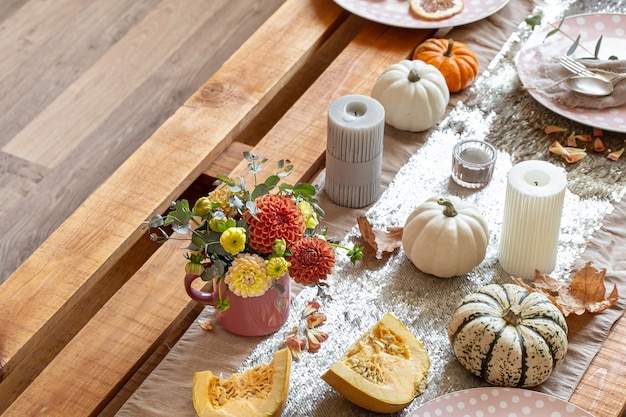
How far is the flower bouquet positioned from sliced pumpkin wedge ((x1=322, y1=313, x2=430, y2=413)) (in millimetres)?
112

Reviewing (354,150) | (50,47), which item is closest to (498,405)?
(354,150)

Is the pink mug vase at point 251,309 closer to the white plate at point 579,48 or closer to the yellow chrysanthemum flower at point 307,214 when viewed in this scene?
the yellow chrysanthemum flower at point 307,214

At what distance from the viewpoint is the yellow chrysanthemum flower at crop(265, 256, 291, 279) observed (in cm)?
120

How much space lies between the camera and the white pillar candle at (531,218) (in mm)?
1335

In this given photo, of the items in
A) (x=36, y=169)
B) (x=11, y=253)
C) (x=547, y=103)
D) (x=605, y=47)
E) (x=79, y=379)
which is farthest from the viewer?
(x=36, y=169)

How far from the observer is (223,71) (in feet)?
5.94

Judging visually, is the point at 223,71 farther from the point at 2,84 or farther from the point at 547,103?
the point at 2,84

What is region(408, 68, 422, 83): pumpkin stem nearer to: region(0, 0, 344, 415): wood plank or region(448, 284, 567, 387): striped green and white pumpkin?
region(0, 0, 344, 415): wood plank

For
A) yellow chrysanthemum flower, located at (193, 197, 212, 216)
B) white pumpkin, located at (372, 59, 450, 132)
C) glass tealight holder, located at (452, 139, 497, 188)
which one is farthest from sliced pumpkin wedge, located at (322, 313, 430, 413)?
white pumpkin, located at (372, 59, 450, 132)

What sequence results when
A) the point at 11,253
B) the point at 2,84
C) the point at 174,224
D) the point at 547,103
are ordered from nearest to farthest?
the point at 174,224, the point at 547,103, the point at 11,253, the point at 2,84

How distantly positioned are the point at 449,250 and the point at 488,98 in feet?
1.55

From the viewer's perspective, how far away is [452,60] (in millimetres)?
1741

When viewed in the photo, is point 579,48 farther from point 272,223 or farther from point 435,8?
point 272,223

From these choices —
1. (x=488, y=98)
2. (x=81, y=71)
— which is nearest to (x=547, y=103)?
(x=488, y=98)
